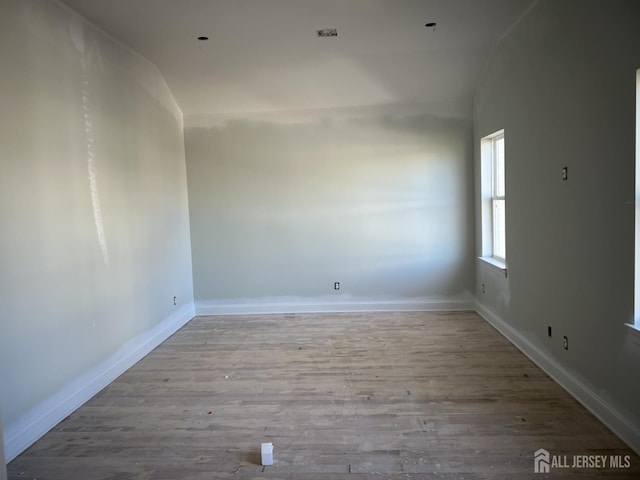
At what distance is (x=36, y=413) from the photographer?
2582mm

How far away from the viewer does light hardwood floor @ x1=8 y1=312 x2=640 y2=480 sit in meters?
2.19

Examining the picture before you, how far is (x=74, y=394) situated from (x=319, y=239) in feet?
10.2

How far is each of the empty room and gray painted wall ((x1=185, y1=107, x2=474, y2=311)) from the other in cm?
3

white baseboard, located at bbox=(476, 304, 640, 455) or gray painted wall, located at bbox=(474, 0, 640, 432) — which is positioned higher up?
gray painted wall, located at bbox=(474, 0, 640, 432)

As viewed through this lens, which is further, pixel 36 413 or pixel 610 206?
pixel 36 413

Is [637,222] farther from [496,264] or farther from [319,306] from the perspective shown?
[319,306]

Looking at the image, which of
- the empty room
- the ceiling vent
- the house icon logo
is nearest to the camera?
the house icon logo

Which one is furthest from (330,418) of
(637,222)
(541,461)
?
(637,222)

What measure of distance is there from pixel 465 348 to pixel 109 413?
2.95 meters

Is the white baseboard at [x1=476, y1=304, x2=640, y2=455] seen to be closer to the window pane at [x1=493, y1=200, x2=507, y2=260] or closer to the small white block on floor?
the window pane at [x1=493, y1=200, x2=507, y2=260]

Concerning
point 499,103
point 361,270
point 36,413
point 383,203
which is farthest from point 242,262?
point 499,103

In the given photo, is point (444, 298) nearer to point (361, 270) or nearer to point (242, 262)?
point (361, 270)

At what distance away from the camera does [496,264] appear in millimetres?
4355

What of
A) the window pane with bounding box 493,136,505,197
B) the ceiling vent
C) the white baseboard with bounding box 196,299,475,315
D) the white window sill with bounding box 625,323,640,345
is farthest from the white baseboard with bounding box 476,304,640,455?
the ceiling vent
